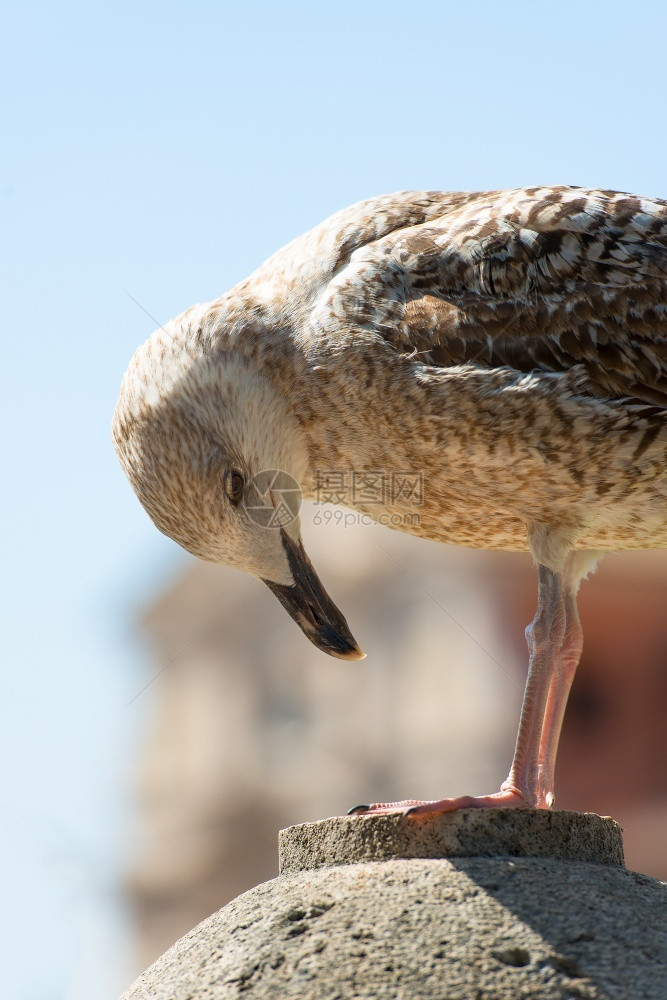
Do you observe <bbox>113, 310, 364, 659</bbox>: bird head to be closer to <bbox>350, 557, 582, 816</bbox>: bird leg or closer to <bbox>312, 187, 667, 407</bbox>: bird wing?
<bbox>312, 187, 667, 407</bbox>: bird wing

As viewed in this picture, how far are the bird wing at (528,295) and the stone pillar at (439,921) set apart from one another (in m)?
2.00

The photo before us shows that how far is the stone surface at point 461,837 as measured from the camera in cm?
450

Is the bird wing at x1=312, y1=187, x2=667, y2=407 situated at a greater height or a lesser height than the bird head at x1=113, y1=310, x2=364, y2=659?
greater

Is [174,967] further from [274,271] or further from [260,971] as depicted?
[274,271]

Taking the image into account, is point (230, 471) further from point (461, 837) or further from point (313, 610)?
point (461, 837)

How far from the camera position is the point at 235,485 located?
544 cm

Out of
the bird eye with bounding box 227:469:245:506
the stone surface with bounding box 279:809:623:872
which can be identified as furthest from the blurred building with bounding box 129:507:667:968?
the stone surface with bounding box 279:809:623:872

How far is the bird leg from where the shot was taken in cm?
485

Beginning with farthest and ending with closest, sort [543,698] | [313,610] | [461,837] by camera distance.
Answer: [313,610] → [543,698] → [461,837]

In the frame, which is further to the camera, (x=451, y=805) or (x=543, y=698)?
(x=543, y=698)

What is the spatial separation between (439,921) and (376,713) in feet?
57.5

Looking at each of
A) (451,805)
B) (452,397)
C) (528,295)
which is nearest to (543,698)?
(451,805)

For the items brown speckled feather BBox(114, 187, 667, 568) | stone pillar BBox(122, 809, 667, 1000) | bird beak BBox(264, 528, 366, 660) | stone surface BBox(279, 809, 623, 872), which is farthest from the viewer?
bird beak BBox(264, 528, 366, 660)

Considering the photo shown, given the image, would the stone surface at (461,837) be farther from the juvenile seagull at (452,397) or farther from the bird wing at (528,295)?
the bird wing at (528,295)
